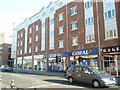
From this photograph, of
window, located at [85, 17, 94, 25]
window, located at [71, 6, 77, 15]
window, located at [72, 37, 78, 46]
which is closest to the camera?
window, located at [85, 17, 94, 25]

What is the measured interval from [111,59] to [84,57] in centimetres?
483

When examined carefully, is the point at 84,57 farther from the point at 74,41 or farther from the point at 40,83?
the point at 40,83

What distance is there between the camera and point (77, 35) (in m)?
25.3

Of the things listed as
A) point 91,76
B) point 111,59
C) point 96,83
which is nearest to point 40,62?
point 111,59

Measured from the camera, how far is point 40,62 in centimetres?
3500

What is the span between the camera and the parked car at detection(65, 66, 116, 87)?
10645mm

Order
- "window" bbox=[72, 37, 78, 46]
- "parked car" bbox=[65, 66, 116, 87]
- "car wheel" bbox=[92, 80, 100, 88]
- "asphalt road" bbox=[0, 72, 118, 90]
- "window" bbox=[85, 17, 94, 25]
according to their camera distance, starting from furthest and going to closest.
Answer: "window" bbox=[72, 37, 78, 46] → "window" bbox=[85, 17, 94, 25] → "asphalt road" bbox=[0, 72, 118, 90] → "car wheel" bbox=[92, 80, 100, 88] → "parked car" bbox=[65, 66, 116, 87]

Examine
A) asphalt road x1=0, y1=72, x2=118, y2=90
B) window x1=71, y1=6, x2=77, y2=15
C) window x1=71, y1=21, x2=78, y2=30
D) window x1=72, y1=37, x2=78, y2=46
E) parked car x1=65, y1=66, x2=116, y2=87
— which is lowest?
asphalt road x1=0, y1=72, x2=118, y2=90

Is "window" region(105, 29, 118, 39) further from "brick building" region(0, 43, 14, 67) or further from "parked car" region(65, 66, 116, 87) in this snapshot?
"brick building" region(0, 43, 14, 67)

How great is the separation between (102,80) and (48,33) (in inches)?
947

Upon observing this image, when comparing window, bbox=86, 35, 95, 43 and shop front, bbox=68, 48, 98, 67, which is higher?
window, bbox=86, 35, 95, 43

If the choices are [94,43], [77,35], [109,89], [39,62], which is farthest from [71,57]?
[109,89]

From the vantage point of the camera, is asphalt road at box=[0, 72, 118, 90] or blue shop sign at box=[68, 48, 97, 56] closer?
asphalt road at box=[0, 72, 118, 90]

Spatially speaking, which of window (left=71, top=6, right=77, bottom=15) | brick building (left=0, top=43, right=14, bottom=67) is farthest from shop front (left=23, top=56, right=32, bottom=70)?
brick building (left=0, top=43, right=14, bottom=67)
